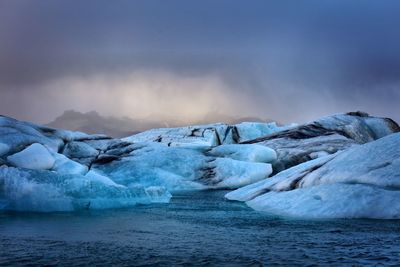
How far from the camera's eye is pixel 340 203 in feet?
37.2

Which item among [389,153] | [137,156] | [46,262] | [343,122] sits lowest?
[46,262]

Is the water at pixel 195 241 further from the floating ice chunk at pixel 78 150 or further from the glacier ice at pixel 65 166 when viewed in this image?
the floating ice chunk at pixel 78 150

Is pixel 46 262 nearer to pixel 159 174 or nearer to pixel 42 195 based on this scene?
pixel 42 195

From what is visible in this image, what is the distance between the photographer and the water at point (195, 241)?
639 centimetres

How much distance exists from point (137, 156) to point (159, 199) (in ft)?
48.1

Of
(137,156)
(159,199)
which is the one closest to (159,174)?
(137,156)

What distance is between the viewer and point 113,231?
31.2ft

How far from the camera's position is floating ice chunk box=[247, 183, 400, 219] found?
35.1 feet

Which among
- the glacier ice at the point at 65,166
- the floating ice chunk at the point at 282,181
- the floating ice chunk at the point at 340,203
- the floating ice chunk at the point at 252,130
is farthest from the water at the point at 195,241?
the floating ice chunk at the point at 252,130

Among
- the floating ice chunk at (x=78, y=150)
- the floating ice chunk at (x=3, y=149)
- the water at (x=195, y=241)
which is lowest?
the water at (x=195, y=241)

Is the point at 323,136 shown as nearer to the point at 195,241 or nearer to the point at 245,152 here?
the point at 245,152

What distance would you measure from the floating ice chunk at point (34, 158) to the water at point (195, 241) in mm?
5528

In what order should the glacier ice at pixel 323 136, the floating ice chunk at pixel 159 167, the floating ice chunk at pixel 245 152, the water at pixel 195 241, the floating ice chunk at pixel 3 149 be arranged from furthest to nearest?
the glacier ice at pixel 323 136 → the floating ice chunk at pixel 245 152 → the floating ice chunk at pixel 159 167 → the floating ice chunk at pixel 3 149 → the water at pixel 195 241

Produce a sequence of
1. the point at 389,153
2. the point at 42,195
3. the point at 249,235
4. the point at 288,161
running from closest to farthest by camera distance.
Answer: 1. the point at 249,235
2. the point at 389,153
3. the point at 42,195
4. the point at 288,161
